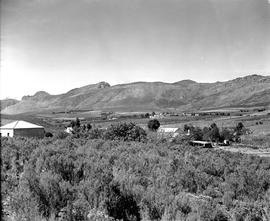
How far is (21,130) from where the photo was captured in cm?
4866

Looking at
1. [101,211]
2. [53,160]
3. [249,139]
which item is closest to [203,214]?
[101,211]

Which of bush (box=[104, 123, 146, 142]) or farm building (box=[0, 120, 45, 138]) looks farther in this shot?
farm building (box=[0, 120, 45, 138])

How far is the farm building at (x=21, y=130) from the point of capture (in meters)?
47.5

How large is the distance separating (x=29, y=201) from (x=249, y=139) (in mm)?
67218

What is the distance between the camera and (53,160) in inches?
339

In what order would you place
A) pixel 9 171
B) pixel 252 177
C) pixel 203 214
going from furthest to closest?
pixel 252 177
pixel 9 171
pixel 203 214

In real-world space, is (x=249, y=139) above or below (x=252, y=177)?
below

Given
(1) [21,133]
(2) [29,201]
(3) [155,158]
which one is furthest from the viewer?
(1) [21,133]

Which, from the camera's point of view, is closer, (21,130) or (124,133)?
(124,133)

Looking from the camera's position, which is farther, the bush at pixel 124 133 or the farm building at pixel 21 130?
the farm building at pixel 21 130

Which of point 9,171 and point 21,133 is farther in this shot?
point 21,133

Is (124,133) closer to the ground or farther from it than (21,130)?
closer to the ground

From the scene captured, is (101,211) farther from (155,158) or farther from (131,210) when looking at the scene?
(155,158)

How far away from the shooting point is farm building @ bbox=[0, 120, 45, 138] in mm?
47500
